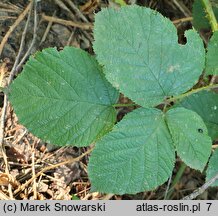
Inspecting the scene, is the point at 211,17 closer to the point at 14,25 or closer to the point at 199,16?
the point at 199,16

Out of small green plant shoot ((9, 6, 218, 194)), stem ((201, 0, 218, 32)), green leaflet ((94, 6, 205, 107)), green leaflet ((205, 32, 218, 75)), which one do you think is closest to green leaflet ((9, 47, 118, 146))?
small green plant shoot ((9, 6, 218, 194))

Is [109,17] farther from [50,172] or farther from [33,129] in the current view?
[50,172]

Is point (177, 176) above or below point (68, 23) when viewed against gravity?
below

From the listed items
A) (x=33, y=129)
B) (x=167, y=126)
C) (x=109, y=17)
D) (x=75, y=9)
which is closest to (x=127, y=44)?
(x=109, y=17)

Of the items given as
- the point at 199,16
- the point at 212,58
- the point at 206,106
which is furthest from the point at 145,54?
the point at 199,16

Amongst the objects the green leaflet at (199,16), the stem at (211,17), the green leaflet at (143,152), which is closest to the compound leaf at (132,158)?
the green leaflet at (143,152)

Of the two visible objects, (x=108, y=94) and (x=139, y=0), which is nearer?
(x=108, y=94)

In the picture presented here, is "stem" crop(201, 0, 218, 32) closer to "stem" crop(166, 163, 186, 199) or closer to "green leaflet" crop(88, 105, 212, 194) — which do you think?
"green leaflet" crop(88, 105, 212, 194)
